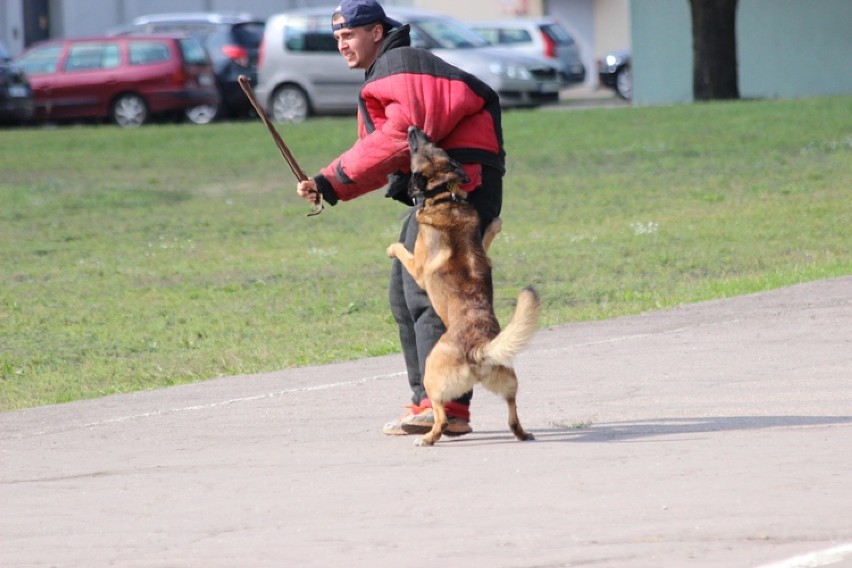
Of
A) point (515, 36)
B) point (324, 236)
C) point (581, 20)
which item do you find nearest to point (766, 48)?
point (515, 36)

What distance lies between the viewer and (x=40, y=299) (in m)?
11.8

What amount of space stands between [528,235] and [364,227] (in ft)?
6.42

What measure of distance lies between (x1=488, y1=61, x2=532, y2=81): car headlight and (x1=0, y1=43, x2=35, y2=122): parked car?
8619 millimetres

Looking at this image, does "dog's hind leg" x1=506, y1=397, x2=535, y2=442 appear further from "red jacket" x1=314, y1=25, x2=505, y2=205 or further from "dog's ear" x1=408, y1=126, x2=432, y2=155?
"dog's ear" x1=408, y1=126, x2=432, y2=155

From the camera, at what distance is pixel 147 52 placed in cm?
2916

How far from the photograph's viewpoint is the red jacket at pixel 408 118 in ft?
20.4

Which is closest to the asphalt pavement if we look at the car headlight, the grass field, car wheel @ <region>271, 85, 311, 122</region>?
the grass field

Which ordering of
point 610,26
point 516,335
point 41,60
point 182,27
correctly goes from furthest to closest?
1. point 610,26
2. point 182,27
3. point 41,60
4. point 516,335

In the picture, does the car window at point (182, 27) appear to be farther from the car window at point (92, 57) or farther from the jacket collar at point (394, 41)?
the jacket collar at point (394, 41)

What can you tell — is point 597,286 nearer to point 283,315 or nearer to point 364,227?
point 283,315

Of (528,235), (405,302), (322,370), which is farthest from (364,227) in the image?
(405,302)

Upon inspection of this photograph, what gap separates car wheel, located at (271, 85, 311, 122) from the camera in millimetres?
28500

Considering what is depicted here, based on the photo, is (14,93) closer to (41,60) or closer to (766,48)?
(41,60)

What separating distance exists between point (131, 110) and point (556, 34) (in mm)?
12521
